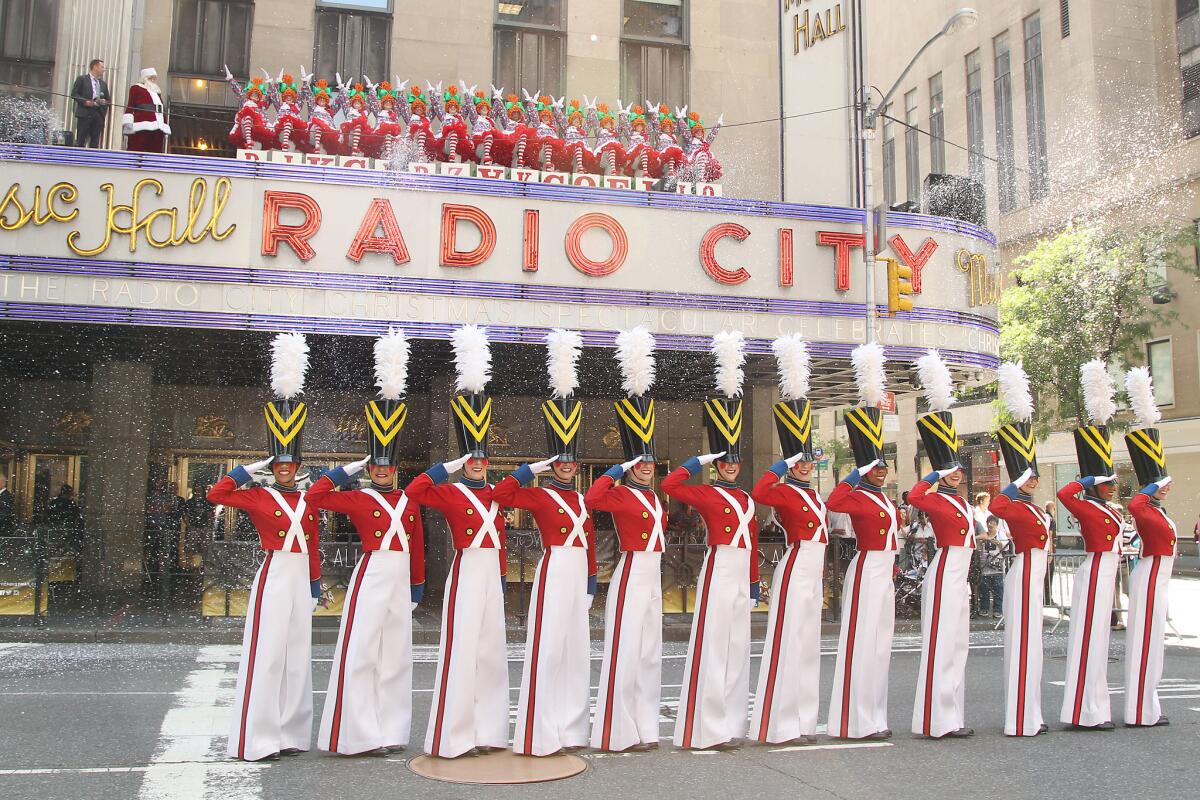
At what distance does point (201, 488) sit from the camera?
19.8 m

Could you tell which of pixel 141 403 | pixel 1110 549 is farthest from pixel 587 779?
Answer: pixel 141 403

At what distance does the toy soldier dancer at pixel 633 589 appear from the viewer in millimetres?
6973

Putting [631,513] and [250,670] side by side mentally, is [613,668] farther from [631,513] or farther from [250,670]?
[250,670]

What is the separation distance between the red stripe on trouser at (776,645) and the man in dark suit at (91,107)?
12793 mm

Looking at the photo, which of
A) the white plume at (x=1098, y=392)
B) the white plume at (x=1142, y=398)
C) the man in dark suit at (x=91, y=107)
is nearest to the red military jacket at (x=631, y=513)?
the white plume at (x=1098, y=392)

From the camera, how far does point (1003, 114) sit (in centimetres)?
4122

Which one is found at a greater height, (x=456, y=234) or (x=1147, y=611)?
(x=456, y=234)

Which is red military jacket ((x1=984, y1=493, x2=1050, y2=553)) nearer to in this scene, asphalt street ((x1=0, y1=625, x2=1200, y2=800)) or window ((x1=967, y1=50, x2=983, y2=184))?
asphalt street ((x1=0, y1=625, x2=1200, y2=800))

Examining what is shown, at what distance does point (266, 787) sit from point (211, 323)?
9631 millimetres

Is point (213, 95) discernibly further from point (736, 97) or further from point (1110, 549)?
point (1110, 549)

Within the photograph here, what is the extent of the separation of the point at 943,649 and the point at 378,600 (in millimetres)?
3884

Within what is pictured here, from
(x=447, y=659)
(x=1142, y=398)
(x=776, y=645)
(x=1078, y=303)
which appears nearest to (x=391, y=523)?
(x=447, y=659)

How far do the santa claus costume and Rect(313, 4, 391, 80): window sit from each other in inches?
163

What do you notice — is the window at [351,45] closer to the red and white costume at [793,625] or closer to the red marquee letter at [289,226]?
the red marquee letter at [289,226]
